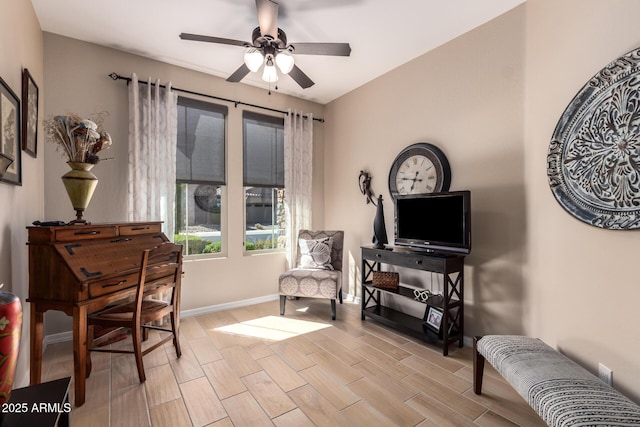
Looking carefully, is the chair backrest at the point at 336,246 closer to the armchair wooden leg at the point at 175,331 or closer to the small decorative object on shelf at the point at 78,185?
the armchair wooden leg at the point at 175,331

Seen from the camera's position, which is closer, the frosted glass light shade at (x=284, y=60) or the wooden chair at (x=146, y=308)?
the wooden chair at (x=146, y=308)

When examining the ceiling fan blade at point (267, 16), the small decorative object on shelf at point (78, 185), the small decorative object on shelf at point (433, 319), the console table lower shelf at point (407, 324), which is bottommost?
the console table lower shelf at point (407, 324)

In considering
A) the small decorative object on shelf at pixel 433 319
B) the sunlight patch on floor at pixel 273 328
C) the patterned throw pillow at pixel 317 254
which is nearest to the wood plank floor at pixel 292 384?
the sunlight patch on floor at pixel 273 328

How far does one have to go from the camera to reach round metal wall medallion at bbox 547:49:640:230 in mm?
1642

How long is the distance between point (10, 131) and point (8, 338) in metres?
1.69

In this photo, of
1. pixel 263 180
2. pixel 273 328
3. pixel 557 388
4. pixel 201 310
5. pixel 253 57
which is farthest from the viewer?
pixel 263 180

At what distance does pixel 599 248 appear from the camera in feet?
5.95

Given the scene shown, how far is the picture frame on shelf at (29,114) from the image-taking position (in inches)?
78.2

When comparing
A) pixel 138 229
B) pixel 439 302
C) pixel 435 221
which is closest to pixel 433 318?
pixel 439 302

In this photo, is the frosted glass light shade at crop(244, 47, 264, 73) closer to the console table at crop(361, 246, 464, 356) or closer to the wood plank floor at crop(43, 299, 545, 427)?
the console table at crop(361, 246, 464, 356)

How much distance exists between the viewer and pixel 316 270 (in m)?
3.43

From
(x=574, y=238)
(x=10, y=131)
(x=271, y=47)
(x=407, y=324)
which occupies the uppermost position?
(x=271, y=47)

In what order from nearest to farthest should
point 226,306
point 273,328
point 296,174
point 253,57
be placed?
point 253,57
point 273,328
point 226,306
point 296,174

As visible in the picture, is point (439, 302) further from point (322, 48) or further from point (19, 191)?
point (19, 191)
